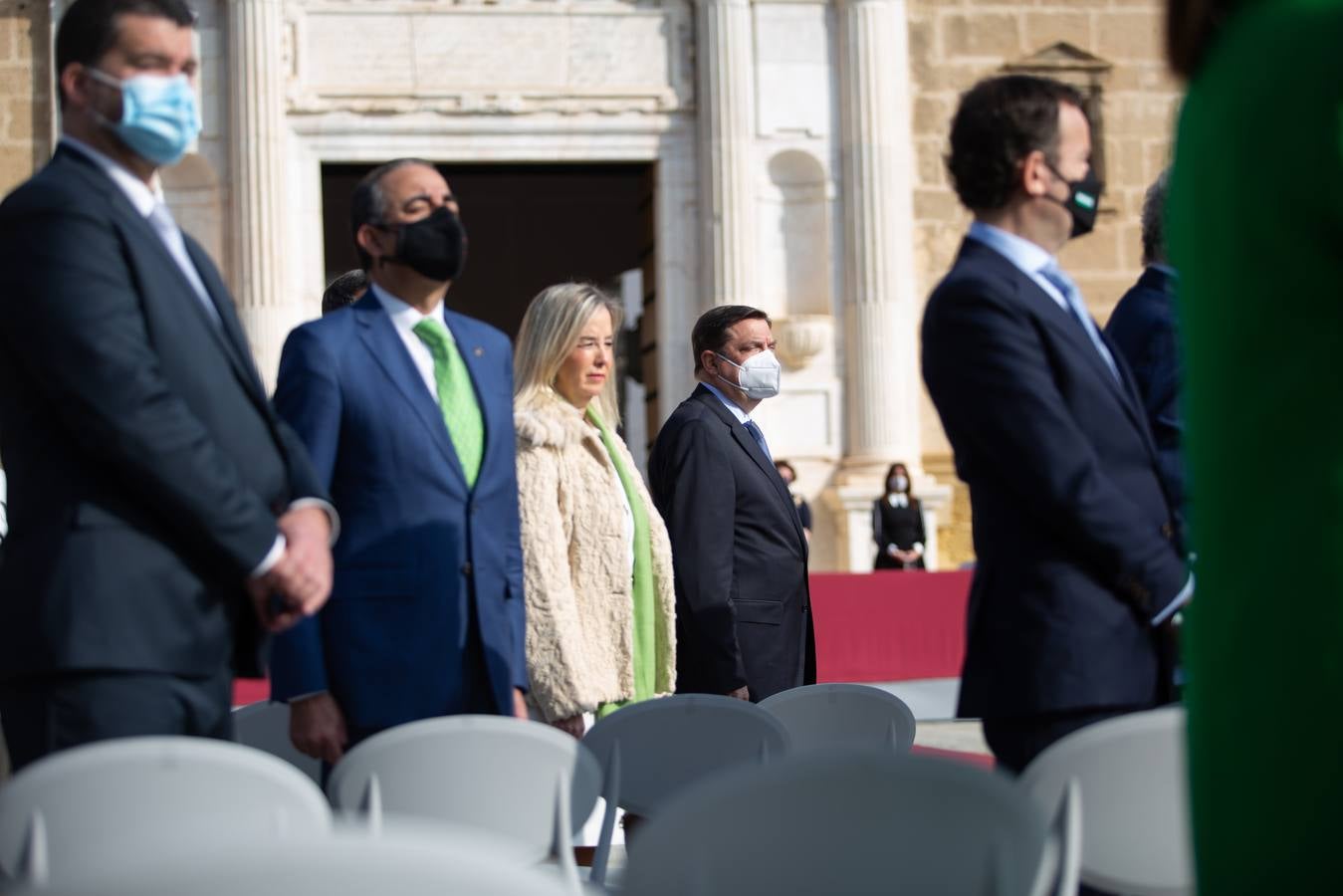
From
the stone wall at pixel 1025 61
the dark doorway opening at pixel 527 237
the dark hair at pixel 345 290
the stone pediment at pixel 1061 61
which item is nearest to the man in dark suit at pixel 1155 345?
the dark hair at pixel 345 290

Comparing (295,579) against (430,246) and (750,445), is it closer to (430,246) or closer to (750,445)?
(430,246)

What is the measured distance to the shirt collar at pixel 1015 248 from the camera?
123 inches

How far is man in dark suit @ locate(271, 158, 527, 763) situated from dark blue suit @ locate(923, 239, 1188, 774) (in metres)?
1.07

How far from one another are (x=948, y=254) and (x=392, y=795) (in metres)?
13.8

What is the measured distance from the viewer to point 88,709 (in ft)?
9.18

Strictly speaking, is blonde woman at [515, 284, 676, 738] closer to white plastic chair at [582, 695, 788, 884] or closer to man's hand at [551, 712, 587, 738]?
man's hand at [551, 712, 587, 738]

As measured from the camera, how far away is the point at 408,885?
1439mm

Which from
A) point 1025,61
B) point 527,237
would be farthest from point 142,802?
point 527,237

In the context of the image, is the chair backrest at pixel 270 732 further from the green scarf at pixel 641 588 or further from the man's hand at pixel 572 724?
the green scarf at pixel 641 588

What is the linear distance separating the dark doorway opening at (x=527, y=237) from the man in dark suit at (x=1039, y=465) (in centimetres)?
1971

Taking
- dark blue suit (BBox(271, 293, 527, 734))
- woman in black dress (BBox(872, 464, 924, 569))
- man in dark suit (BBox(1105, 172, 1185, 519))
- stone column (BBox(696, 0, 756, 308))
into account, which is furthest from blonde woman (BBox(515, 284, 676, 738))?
stone column (BBox(696, 0, 756, 308))

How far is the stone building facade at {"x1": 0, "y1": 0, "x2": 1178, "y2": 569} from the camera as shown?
48.9 feet

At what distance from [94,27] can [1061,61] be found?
566 inches

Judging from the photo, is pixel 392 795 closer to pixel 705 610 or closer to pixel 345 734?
pixel 345 734
